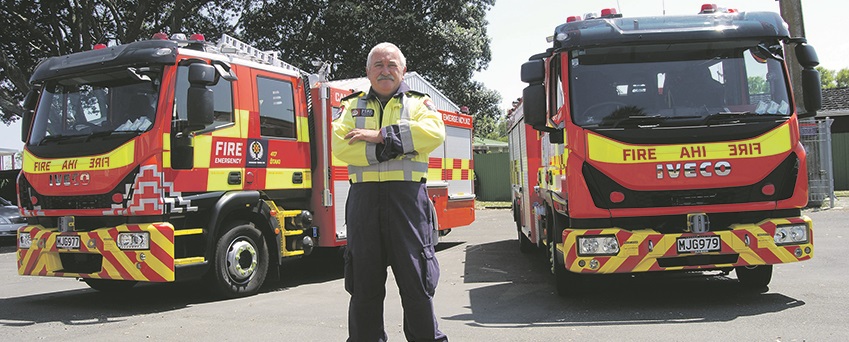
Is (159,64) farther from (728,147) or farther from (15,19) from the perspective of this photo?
(15,19)

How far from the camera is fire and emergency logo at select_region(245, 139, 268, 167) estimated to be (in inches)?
294

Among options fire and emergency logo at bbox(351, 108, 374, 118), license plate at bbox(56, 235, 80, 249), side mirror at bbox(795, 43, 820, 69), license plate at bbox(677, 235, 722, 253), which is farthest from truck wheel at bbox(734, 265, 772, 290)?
license plate at bbox(56, 235, 80, 249)

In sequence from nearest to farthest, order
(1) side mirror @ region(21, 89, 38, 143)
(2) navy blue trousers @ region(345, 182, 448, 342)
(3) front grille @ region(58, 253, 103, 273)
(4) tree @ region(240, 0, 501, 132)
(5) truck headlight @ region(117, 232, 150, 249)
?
(2) navy blue trousers @ region(345, 182, 448, 342)
(5) truck headlight @ region(117, 232, 150, 249)
(3) front grille @ region(58, 253, 103, 273)
(1) side mirror @ region(21, 89, 38, 143)
(4) tree @ region(240, 0, 501, 132)

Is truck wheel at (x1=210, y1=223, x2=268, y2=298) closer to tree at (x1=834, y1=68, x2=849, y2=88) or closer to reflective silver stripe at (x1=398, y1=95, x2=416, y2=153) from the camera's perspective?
reflective silver stripe at (x1=398, y1=95, x2=416, y2=153)

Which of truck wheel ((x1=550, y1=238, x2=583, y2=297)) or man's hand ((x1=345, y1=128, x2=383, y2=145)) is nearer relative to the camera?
man's hand ((x1=345, y1=128, x2=383, y2=145))

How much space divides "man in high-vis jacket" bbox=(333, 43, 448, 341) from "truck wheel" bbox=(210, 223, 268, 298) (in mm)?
3574

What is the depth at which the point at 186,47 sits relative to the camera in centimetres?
701

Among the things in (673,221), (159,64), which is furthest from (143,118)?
(673,221)

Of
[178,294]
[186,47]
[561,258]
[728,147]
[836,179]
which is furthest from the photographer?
[836,179]

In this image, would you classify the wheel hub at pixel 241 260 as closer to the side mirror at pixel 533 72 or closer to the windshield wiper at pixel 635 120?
the side mirror at pixel 533 72

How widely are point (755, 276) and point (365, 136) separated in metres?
4.63

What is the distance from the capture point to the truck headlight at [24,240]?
711 cm

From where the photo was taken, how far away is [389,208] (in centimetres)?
371

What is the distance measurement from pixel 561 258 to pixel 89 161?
4.45m
